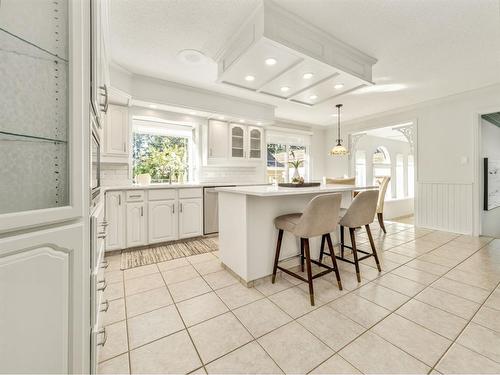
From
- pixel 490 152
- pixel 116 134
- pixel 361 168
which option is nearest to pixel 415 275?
pixel 490 152

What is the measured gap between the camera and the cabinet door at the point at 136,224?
3.18 metres

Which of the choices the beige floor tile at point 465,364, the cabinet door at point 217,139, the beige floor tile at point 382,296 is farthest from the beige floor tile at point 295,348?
the cabinet door at point 217,139

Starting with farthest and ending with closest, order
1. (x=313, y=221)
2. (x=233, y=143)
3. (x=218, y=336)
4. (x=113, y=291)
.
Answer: (x=233, y=143), (x=113, y=291), (x=313, y=221), (x=218, y=336)

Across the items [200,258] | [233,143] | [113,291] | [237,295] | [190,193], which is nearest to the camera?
[237,295]

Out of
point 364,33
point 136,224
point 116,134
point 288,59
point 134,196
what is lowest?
point 136,224

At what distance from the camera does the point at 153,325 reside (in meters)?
1.60

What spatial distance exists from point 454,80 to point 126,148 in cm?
528

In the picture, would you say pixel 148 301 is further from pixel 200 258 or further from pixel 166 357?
pixel 200 258

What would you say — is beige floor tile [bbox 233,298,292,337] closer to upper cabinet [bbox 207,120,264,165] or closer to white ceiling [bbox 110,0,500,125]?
white ceiling [bbox 110,0,500,125]

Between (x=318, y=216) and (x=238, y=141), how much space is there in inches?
123

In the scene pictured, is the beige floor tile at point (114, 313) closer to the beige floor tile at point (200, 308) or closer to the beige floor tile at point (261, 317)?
the beige floor tile at point (200, 308)

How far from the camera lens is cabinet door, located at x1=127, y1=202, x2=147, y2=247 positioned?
3176mm

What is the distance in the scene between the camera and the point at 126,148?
3.39 m

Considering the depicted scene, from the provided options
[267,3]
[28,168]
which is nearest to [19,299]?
[28,168]
